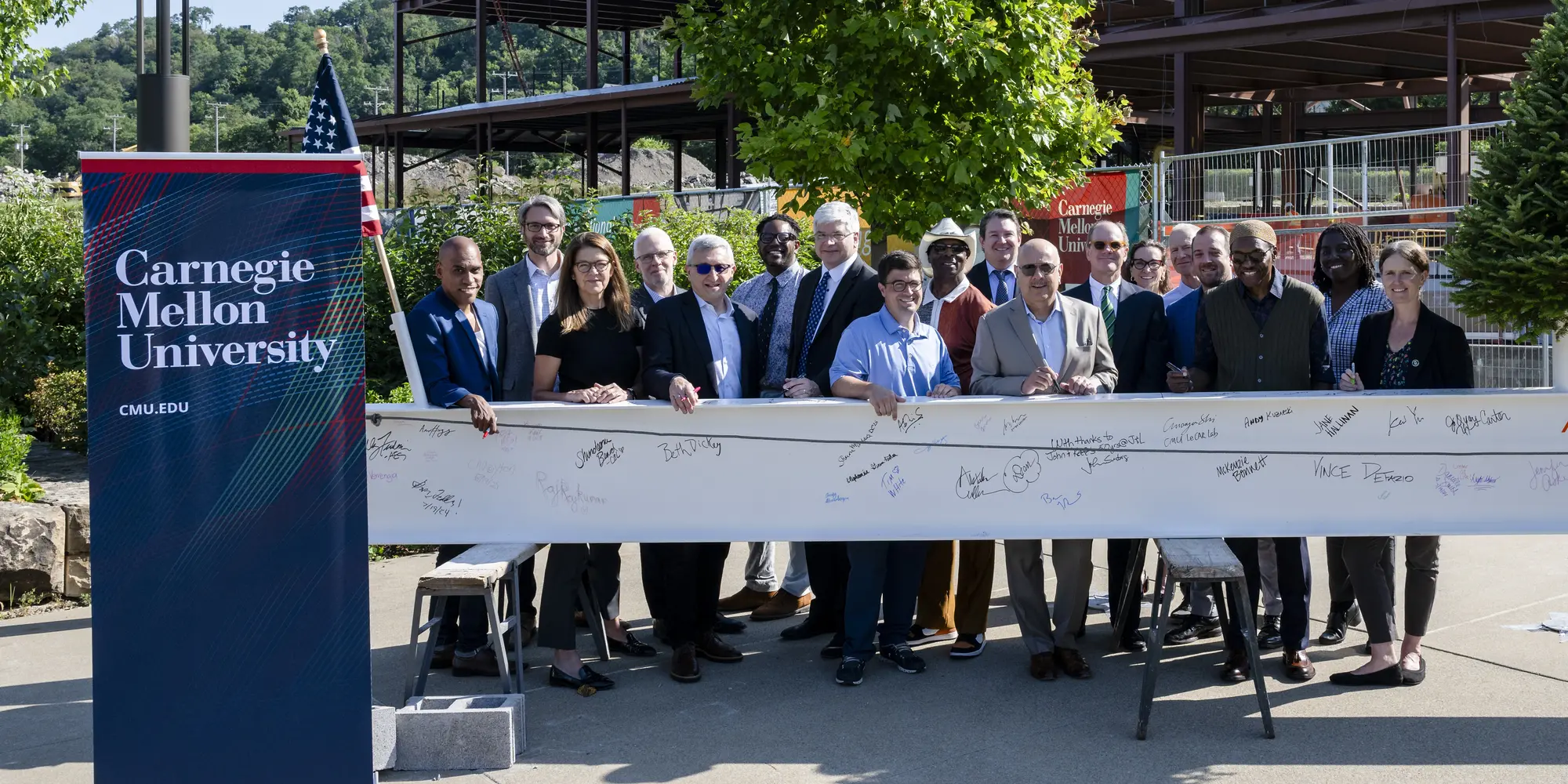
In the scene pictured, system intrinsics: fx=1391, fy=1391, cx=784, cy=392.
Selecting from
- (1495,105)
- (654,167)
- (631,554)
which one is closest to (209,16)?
(654,167)

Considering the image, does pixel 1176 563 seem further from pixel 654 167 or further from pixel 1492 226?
pixel 654 167

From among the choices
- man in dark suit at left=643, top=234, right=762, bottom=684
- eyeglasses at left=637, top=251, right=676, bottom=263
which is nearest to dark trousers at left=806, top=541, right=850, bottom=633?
man in dark suit at left=643, top=234, right=762, bottom=684

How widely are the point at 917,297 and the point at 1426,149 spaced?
375 inches

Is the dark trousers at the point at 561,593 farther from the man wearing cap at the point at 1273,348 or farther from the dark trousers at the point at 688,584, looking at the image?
the man wearing cap at the point at 1273,348

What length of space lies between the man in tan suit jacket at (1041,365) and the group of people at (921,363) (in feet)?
0.04

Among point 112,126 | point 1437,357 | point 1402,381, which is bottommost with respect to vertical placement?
point 1402,381

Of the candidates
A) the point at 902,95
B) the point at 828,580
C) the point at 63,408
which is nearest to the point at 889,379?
the point at 828,580

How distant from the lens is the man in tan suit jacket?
244 inches

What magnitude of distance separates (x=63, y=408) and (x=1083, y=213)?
34.3 feet

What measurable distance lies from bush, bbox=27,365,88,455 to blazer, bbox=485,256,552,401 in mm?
5168

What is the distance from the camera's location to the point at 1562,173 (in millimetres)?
5328

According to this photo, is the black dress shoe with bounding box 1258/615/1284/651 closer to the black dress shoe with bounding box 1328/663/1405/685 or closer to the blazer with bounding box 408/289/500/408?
the black dress shoe with bounding box 1328/663/1405/685

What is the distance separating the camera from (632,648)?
681cm

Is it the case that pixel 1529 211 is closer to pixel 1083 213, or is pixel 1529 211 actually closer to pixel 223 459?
pixel 223 459
